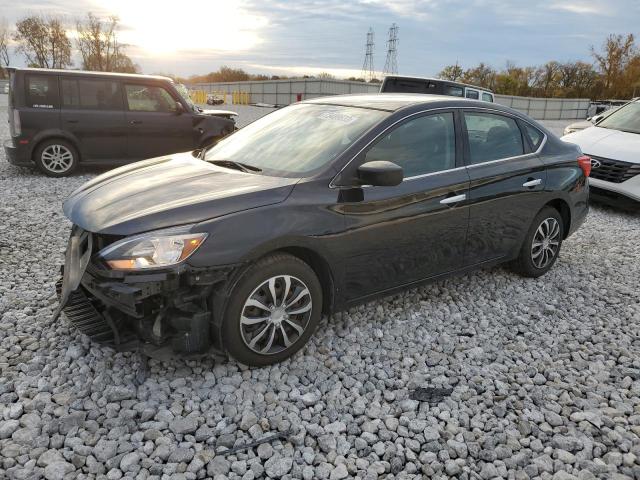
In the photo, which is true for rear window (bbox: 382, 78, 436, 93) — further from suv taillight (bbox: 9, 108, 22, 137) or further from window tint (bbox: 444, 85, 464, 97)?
suv taillight (bbox: 9, 108, 22, 137)

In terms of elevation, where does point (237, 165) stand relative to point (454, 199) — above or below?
above

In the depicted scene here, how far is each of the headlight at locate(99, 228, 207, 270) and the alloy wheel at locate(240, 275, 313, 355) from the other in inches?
19.1

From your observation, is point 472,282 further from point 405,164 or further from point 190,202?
point 190,202

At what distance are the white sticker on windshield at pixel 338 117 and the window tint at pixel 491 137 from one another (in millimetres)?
1010

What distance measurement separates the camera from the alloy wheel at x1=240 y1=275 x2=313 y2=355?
308cm

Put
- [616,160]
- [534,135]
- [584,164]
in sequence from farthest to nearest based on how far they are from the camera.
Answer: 1. [616,160]
2. [584,164]
3. [534,135]

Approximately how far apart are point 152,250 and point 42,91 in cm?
708

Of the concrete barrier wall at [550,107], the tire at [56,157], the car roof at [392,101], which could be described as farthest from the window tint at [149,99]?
the concrete barrier wall at [550,107]

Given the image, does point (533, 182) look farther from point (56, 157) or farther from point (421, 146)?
point (56, 157)

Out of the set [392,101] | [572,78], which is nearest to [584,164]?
[392,101]

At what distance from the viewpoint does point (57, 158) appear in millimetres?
8633

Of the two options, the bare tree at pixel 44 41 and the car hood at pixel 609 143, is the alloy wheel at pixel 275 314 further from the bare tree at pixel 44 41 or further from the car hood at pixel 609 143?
the bare tree at pixel 44 41

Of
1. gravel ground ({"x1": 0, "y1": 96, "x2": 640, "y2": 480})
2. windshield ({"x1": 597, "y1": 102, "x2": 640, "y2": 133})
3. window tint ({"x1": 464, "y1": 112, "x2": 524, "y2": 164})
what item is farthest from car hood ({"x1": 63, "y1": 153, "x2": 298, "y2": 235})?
windshield ({"x1": 597, "y1": 102, "x2": 640, "y2": 133})

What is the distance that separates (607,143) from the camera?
8.28 meters
